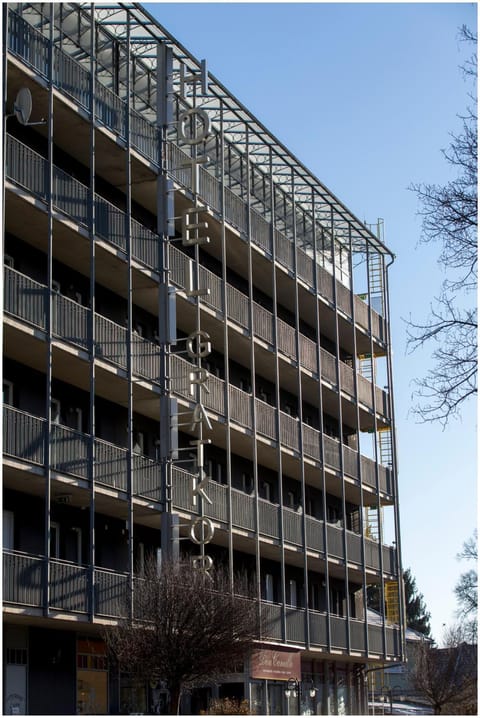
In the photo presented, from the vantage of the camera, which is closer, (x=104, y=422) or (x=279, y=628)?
(x=104, y=422)

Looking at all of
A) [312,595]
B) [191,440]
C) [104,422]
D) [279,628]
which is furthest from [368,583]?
[104,422]

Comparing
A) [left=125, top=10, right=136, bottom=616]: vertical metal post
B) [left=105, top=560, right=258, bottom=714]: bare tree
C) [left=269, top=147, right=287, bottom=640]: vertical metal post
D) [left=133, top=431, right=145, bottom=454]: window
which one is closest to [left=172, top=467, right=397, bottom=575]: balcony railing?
[left=269, top=147, right=287, bottom=640]: vertical metal post

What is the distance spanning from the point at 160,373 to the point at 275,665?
388 inches

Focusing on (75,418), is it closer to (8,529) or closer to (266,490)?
(8,529)

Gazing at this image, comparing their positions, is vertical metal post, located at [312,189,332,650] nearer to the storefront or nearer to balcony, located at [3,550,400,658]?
the storefront

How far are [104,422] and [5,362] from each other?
5.36 meters

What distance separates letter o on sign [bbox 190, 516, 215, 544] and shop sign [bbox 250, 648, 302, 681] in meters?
3.61

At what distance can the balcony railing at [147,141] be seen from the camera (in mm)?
31188

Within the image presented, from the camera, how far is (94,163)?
118 ft

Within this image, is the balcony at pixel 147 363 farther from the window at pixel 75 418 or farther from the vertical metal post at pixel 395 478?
the vertical metal post at pixel 395 478

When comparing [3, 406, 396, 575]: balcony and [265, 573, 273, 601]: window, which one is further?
[265, 573, 273, 601]: window

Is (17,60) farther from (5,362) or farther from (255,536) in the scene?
(255,536)

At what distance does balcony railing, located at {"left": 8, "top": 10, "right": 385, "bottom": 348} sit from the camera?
31.2 meters

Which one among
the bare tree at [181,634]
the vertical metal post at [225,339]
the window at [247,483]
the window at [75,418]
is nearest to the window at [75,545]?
the window at [75,418]
